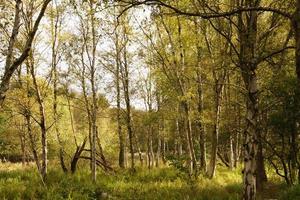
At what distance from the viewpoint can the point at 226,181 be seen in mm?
15969

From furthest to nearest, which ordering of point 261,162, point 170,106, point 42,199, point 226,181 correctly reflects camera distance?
point 170,106 → point 226,181 → point 261,162 → point 42,199

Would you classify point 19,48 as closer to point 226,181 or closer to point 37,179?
point 37,179

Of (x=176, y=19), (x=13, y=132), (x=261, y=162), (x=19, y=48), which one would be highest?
(x=176, y=19)

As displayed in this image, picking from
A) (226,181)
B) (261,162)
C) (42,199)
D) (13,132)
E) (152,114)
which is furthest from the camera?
(13,132)

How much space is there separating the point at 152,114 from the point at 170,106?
311 inches

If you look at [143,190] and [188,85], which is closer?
[143,190]

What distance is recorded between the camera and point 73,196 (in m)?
12.4

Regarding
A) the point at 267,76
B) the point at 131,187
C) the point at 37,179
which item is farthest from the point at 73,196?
the point at 267,76

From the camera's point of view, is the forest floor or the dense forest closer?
the dense forest

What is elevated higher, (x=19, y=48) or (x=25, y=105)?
(x=19, y=48)

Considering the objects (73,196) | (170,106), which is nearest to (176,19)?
(73,196)

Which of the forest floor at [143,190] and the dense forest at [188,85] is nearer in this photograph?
the dense forest at [188,85]

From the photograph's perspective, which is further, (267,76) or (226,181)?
(226,181)

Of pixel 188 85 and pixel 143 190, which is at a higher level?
pixel 188 85
